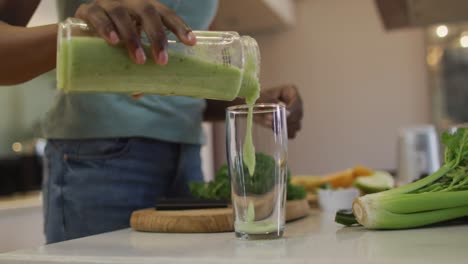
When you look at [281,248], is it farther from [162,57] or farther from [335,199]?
[335,199]

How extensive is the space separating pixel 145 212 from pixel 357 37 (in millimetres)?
2945

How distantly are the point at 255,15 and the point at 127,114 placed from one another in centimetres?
237

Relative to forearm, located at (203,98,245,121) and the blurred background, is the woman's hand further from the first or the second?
the blurred background

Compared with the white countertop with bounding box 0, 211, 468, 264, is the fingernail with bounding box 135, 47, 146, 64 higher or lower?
higher

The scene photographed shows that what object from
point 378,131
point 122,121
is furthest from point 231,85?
point 378,131

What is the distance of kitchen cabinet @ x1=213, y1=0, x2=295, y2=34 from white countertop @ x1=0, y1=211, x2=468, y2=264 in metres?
2.33

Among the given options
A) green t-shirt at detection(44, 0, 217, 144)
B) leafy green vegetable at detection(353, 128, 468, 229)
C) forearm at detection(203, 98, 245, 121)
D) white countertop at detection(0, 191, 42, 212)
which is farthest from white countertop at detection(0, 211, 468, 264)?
white countertop at detection(0, 191, 42, 212)

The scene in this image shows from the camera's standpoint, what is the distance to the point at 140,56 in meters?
0.63

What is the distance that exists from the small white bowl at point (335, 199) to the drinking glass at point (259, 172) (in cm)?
53

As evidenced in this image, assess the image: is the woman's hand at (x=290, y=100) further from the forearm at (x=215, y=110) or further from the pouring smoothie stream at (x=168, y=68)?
the pouring smoothie stream at (x=168, y=68)

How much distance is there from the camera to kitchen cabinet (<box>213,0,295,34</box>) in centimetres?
314

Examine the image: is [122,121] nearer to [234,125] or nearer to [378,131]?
[234,125]

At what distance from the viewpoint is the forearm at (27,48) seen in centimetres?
72

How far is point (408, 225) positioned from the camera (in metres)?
0.81
